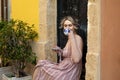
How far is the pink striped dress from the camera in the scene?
3.78 meters

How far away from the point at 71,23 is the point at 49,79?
0.82m

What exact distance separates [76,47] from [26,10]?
175 centimetres

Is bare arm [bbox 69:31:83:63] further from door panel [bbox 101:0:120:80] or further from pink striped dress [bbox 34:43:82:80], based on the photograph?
door panel [bbox 101:0:120:80]

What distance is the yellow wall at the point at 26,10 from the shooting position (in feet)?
15.7

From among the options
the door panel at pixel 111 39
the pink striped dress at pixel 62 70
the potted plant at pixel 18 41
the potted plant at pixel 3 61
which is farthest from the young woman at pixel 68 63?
the potted plant at pixel 3 61

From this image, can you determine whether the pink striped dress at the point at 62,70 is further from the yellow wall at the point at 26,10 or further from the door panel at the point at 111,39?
the yellow wall at the point at 26,10

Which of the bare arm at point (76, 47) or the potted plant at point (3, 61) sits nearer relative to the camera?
the bare arm at point (76, 47)

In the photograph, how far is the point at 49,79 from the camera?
12.5 ft

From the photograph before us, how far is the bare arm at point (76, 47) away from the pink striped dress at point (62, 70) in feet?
0.46

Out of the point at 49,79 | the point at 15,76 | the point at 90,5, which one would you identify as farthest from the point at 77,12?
the point at 15,76

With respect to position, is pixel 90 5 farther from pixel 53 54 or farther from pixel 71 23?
pixel 53 54

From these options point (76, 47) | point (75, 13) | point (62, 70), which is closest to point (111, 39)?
point (76, 47)

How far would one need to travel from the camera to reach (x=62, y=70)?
383cm

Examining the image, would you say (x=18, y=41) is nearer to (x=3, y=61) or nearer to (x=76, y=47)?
(x=3, y=61)
